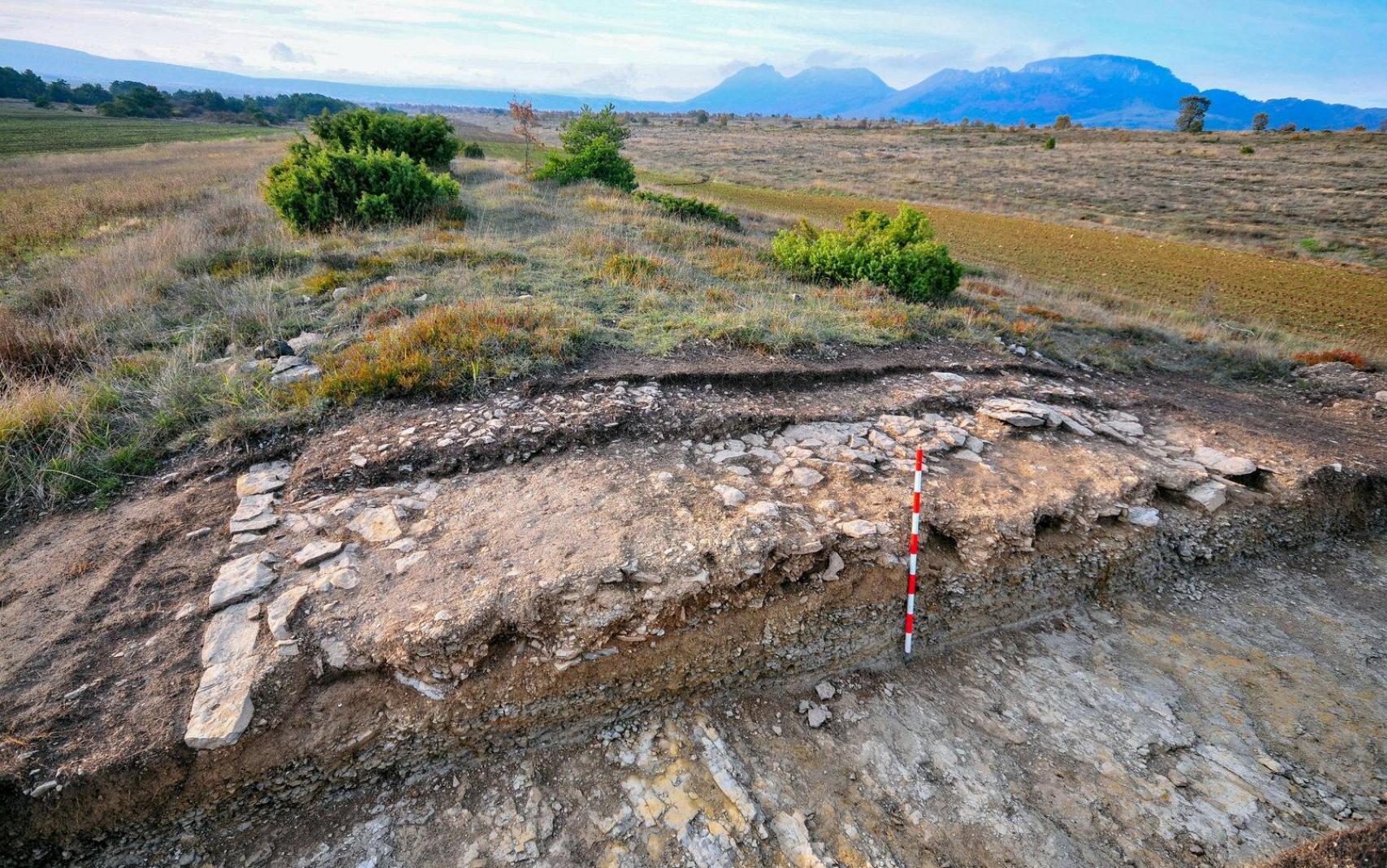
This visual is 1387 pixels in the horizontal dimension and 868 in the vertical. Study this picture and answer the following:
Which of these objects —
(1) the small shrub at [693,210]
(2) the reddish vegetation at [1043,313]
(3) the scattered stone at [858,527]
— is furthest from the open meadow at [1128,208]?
(3) the scattered stone at [858,527]

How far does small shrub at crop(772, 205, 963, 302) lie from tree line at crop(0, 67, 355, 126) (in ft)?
208

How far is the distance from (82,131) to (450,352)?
5047 cm

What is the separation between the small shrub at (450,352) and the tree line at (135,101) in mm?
65368

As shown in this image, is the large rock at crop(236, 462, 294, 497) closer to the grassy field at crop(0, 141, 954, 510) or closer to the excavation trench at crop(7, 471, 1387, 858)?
the grassy field at crop(0, 141, 954, 510)

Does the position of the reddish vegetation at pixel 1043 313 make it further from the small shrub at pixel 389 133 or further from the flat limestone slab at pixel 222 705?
the small shrub at pixel 389 133

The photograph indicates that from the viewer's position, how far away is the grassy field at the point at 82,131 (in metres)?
29.8

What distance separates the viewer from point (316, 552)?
4051mm

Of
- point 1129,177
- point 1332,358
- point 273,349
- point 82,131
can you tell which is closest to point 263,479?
point 273,349

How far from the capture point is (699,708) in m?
3.93

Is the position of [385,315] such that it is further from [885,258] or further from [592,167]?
[592,167]

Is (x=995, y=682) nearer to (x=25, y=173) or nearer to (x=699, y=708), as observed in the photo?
(x=699, y=708)

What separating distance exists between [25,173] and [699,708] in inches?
1185

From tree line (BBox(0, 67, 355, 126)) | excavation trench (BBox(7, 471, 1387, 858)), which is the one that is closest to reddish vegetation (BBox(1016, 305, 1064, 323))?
excavation trench (BBox(7, 471, 1387, 858))

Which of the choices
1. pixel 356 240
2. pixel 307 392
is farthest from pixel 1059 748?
pixel 356 240
